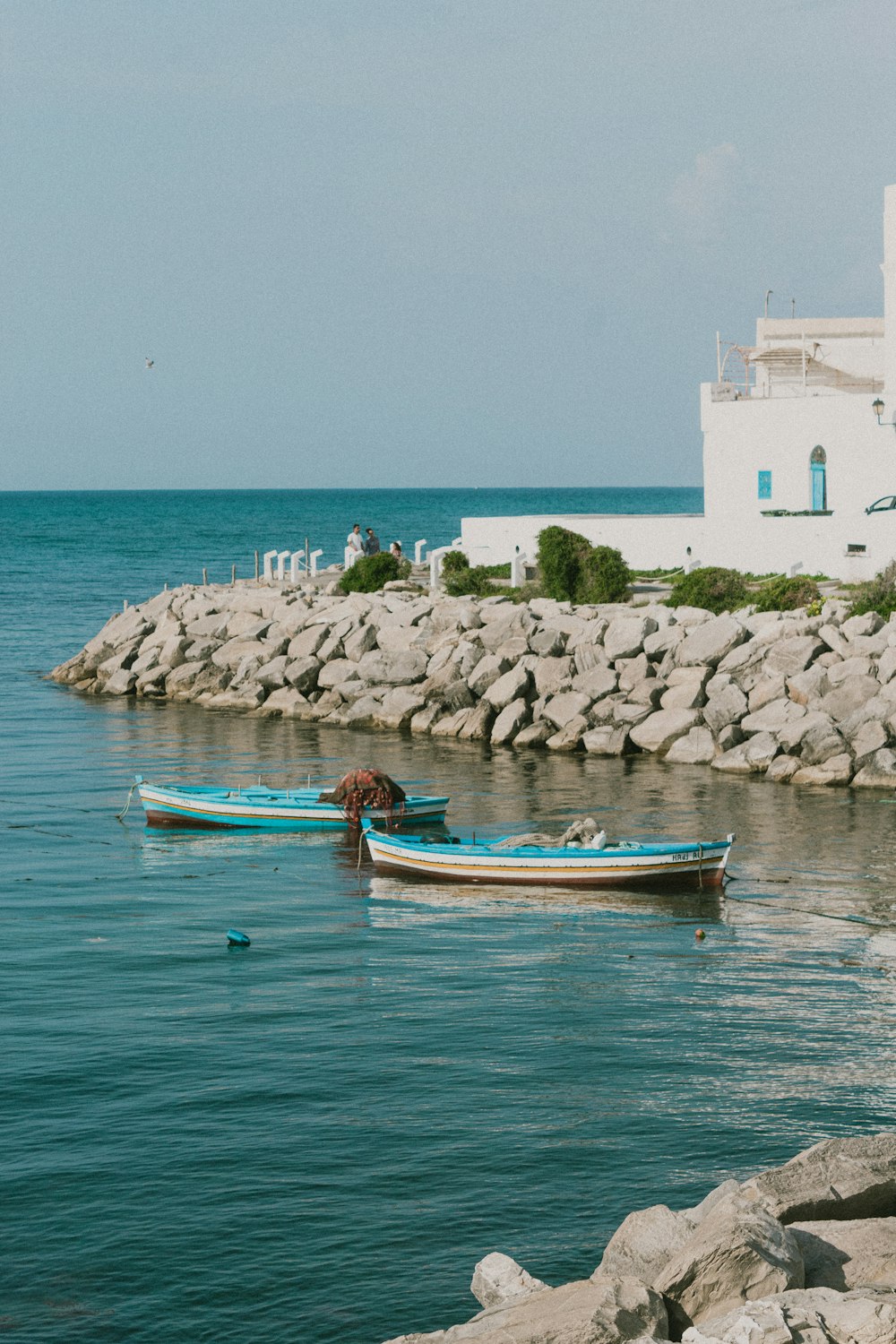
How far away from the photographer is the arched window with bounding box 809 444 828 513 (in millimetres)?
46781

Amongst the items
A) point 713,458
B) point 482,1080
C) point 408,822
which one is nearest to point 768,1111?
point 482,1080

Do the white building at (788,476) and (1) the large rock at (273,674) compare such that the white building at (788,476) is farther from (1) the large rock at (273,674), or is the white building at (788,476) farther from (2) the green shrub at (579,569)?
(1) the large rock at (273,674)

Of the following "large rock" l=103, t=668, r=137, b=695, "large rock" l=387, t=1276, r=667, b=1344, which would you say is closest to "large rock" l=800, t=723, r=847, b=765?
"large rock" l=103, t=668, r=137, b=695

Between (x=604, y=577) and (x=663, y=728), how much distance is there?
8.54 m

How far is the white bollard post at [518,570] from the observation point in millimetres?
47500

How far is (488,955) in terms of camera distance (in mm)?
21281

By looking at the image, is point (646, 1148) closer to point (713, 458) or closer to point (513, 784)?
point (513, 784)

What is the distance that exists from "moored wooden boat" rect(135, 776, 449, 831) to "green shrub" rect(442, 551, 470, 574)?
19219 millimetres

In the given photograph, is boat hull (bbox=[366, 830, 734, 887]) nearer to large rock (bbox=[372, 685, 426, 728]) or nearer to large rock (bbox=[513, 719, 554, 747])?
large rock (bbox=[513, 719, 554, 747])

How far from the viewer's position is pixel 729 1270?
30.5 ft

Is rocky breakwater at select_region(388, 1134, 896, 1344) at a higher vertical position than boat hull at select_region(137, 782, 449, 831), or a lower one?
lower

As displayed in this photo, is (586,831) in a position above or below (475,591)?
below

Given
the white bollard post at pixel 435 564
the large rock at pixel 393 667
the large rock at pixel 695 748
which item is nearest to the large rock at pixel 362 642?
the large rock at pixel 393 667

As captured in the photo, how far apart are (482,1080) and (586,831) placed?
971 centimetres
